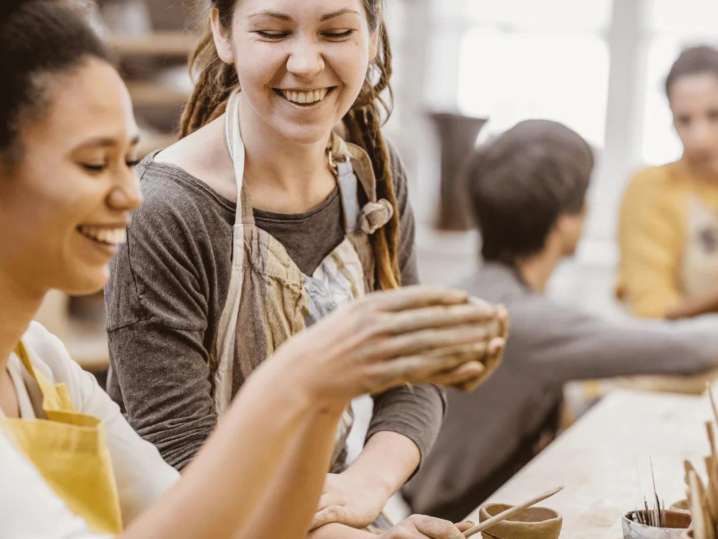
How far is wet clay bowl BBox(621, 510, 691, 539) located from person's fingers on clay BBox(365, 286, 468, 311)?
56 centimetres

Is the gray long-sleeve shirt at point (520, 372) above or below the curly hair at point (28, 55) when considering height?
below

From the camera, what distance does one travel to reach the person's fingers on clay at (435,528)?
1314mm

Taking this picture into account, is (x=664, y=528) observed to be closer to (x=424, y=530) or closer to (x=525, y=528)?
(x=525, y=528)

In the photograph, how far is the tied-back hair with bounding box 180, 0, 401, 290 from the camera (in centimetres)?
166

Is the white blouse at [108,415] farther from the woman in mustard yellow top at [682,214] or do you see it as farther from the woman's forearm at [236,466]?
the woman in mustard yellow top at [682,214]

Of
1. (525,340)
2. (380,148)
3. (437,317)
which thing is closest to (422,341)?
(437,317)

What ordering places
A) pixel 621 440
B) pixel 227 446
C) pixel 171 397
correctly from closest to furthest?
1. pixel 227 446
2. pixel 171 397
3. pixel 621 440

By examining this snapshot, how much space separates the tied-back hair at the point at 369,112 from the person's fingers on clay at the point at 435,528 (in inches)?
18.3

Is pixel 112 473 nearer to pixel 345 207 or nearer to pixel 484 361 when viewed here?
pixel 484 361

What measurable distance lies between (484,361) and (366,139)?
800 millimetres

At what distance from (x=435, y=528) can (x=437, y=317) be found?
437mm

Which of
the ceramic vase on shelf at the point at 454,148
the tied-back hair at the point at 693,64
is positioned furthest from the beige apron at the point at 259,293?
the ceramic vase on shelf at the point at 454,148

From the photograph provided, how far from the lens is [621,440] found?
216cm

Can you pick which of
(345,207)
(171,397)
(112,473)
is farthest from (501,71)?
(112,473)
